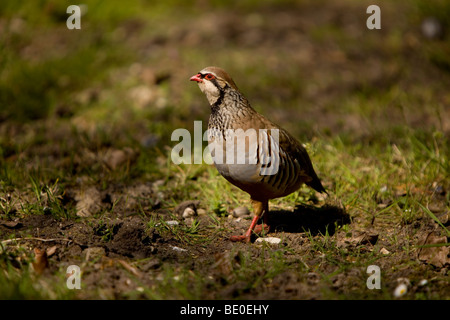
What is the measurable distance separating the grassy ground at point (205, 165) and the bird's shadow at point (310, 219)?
0.06 ft

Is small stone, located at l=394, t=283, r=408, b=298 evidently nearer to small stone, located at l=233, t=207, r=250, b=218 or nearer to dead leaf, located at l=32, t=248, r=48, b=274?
small stone, located at l=233, t=207, r=250, b=218

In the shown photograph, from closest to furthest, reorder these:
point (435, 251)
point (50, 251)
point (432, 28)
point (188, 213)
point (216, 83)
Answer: point (50, 251) < point (435, 251) < point (216, 83) < point (188, 213) < point (432, 28)

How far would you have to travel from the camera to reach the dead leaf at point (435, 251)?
3340mm

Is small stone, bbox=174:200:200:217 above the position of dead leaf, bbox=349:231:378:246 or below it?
above

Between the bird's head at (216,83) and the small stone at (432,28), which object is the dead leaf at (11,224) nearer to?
the bird's head at (216,83)

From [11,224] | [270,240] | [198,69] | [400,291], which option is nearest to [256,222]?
[270,240]

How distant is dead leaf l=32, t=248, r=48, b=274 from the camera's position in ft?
9.87

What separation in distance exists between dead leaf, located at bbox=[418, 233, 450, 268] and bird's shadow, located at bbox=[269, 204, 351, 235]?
0.69m

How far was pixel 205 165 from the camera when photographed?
15.9 ft

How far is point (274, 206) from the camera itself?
4.44 meters

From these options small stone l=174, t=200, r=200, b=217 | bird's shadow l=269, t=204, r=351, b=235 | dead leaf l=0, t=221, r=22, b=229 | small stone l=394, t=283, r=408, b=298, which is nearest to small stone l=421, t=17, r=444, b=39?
bird's shadow l=269, t=204, r=351, b=235

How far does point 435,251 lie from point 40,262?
98.3 inches

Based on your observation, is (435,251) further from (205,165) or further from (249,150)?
(205,165)
